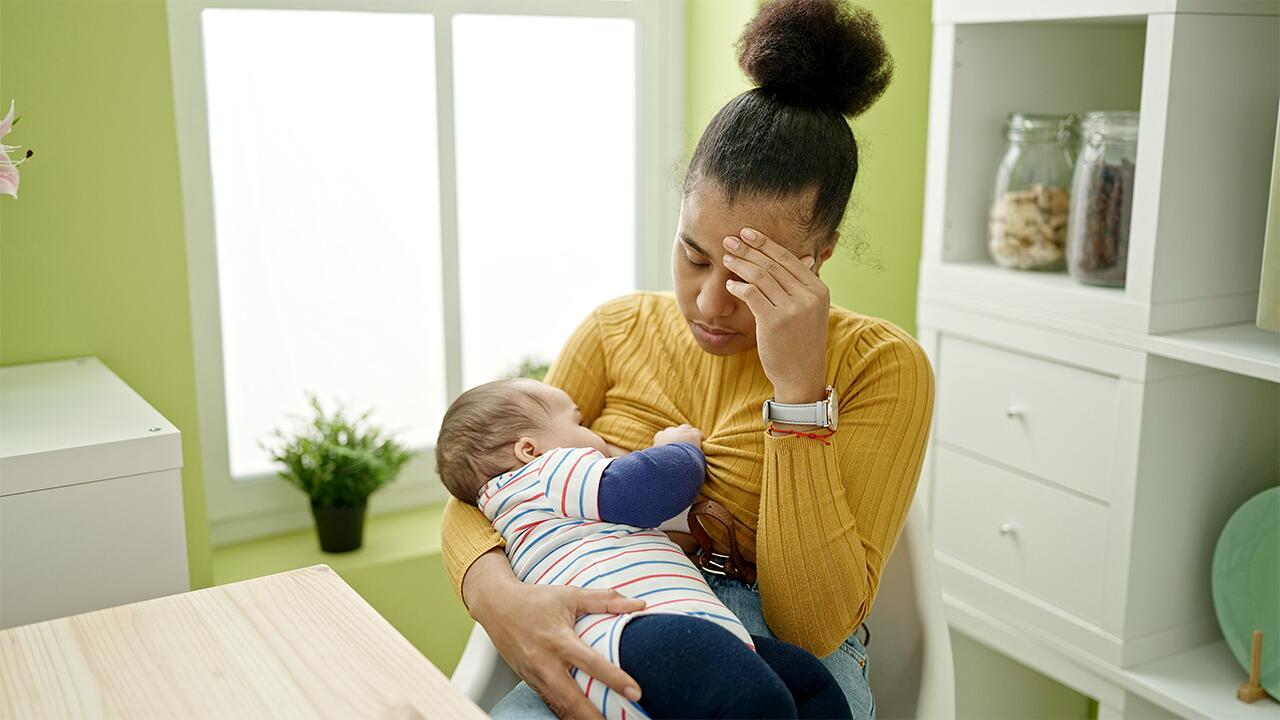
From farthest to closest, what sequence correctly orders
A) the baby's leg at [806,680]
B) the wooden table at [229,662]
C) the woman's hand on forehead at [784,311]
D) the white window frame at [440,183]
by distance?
the white window frame at [440,183] → the woman's hand on forehead at [784,311] → the baby's leg at [806,680] → the wooden table at [229,662]

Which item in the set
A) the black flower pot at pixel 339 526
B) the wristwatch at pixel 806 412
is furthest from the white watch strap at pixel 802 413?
the black flower pot at pixel 339 526

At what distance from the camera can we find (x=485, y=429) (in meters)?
1.36

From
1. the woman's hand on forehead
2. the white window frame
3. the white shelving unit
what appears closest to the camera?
the woman's hand on forehead

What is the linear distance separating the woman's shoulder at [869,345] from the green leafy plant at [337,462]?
933mm

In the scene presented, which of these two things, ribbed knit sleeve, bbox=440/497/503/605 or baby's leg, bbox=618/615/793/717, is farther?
ribbed knit sleeve, bbox=440/497/503/605

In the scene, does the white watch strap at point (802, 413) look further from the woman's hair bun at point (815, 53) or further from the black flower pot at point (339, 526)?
the black flower pot at point (339, 526)

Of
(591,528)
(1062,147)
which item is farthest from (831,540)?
(1062,147)

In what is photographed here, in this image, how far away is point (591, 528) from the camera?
1.26 m

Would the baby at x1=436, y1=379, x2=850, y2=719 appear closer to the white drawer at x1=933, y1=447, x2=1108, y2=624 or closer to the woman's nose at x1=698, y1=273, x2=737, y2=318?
the woman's nose at x1=698, y1=273, x2=737, y2=318

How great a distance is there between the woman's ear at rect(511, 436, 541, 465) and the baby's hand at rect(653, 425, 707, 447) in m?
0.14

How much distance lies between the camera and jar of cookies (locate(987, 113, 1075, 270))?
6.34 ft

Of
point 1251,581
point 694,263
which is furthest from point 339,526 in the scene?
point 1251,581

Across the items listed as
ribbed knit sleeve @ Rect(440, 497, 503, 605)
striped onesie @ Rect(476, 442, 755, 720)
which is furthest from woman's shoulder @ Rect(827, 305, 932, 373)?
ribbed knit sleeve @ Rect(440, 497, 503, 605)

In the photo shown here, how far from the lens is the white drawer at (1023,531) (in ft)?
5.96
